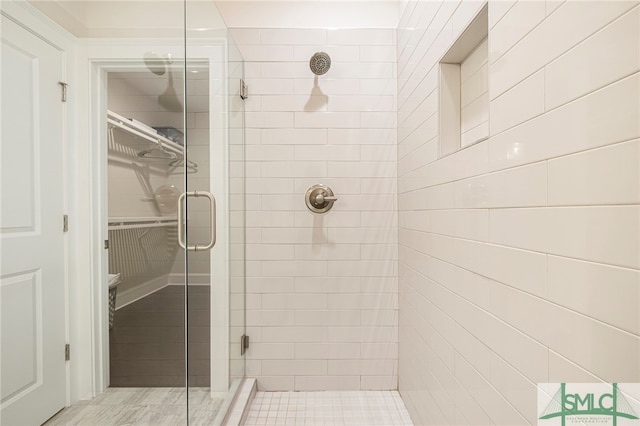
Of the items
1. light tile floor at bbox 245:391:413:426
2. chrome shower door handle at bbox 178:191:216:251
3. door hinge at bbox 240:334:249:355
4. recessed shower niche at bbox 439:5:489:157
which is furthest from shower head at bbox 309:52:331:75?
light tile floor at bbox 245:391:413:426

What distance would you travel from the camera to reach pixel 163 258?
1.44 m

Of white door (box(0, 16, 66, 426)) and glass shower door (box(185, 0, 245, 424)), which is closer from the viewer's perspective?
white door (box(0, 16, 66, 426))

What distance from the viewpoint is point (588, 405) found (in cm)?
63

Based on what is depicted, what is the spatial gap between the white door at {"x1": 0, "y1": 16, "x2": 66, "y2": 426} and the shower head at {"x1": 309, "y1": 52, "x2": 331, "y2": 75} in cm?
127

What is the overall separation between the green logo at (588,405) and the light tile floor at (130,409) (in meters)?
1.34

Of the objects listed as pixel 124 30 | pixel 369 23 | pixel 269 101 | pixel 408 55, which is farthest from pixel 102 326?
pixel 369 23

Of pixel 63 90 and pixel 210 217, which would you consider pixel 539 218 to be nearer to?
pixel 210 217

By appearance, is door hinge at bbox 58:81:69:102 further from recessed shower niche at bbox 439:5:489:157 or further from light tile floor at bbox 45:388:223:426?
recessed shower niche at bbox 439:5:489:157

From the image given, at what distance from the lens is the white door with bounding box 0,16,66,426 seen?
1103 mm

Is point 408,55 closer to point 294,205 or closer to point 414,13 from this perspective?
point 414,13

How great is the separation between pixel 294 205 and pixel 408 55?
1.11 meters

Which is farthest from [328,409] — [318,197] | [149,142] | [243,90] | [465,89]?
[243,90]

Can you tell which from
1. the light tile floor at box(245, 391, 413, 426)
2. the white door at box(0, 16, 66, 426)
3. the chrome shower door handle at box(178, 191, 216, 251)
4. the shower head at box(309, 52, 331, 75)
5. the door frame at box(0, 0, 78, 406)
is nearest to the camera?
the white door at box(0, 16, 66, 426)

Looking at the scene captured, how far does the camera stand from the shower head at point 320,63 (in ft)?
6.76
